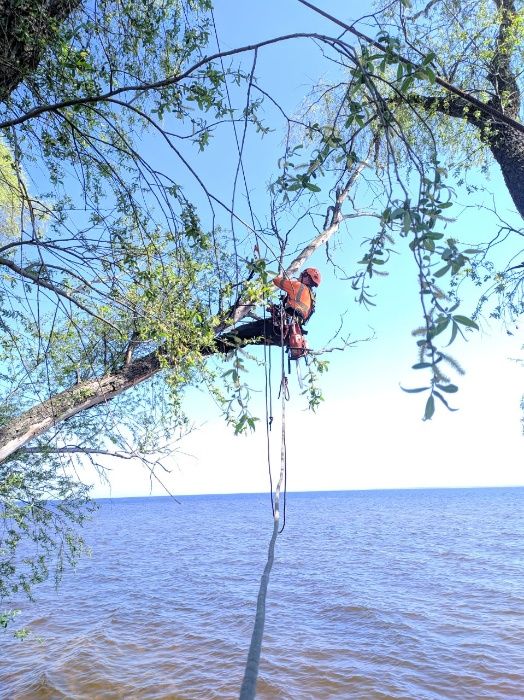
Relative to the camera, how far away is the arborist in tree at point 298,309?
4.47m

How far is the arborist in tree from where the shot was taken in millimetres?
4474

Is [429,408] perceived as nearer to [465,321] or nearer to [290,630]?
[465,321]

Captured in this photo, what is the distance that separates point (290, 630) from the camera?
38.2 ft

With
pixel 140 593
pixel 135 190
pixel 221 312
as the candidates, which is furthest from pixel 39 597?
pixel 135 190

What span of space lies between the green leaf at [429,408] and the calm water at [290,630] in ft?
28.7

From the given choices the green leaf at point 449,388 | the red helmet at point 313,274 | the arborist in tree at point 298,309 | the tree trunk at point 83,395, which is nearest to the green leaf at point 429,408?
the green leaf at point 449,388

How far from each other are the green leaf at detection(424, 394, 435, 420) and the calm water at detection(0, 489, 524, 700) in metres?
8.76

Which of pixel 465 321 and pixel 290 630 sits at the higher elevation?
pixel 465 321

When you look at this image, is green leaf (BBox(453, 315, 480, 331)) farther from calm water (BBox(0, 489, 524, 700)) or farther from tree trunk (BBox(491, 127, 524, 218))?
calm water (BBox(0, 489, 524, 700))

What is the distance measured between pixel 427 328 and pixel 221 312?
12.3 ft

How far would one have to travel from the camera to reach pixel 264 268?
7.84 ft

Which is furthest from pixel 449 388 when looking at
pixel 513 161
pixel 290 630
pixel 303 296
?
pixel 290 630

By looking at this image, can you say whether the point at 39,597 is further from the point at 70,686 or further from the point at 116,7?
the point at 116,7

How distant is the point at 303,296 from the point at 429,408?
13.4 feet
